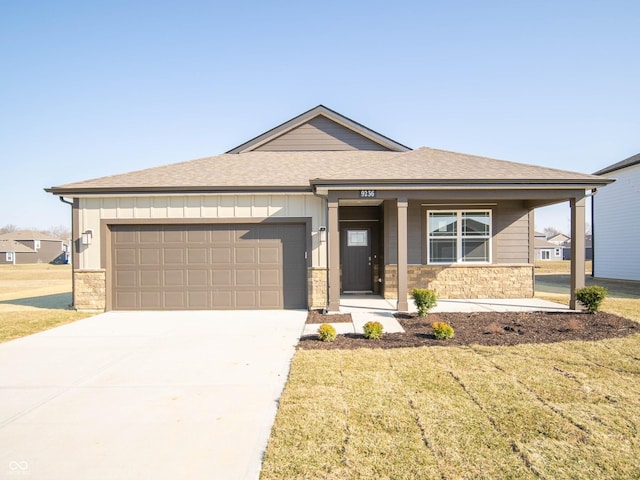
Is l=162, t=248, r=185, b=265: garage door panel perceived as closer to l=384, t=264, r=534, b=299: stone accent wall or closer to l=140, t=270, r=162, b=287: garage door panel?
l=140, t=270, r=162, b=287: garage door panel

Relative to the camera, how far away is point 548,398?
396 centimetres

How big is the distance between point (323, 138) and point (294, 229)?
5.00 meters

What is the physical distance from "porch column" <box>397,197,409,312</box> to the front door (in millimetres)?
3038

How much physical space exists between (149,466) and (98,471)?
37 cm

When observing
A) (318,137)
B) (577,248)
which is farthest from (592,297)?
(318,137)

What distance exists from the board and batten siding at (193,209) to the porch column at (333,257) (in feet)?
2.96

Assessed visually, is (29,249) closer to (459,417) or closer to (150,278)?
(150,278)

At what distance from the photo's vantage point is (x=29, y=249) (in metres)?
54.6

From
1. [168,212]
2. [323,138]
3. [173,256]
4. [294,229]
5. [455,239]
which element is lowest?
[173,256]

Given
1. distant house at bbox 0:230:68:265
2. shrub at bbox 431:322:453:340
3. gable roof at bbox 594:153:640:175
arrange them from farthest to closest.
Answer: distant house at bbox 0:230:68:265
gable roof at bbox 594:153:640:175
shrub at bbox 431:322:453:340

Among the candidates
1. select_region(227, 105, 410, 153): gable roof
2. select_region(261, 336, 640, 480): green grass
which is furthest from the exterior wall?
select_region(261, 336, 640, 480): green grass

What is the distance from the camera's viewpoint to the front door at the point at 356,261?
1153 cm

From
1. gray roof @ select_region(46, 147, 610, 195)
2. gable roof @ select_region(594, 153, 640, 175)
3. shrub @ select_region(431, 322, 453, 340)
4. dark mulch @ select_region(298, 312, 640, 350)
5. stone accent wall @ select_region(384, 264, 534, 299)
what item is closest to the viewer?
dark mulch @ select_region(298, 312, 640, 350)

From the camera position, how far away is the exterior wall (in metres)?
9.43
